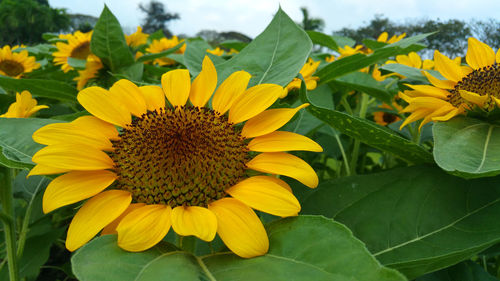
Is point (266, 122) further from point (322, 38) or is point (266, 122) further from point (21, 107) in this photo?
point (322, 38)

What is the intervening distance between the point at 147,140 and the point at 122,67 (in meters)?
0.85

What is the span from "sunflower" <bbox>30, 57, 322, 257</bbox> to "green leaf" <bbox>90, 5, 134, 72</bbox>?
68cm

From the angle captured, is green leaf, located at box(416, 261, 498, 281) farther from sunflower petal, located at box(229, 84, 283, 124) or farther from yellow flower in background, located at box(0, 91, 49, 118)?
A: yellow flower in background, located at box(0, 91, 49, 118)

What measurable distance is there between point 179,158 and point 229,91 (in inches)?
5.5

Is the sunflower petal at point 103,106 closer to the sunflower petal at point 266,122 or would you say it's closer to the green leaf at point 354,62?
the sunflower petal at point 266,122

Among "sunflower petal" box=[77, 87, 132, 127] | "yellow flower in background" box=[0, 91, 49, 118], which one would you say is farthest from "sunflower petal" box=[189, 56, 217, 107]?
"yellow flower in background" box=[0, 91, 49, 118]

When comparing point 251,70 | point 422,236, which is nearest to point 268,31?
point 251,70

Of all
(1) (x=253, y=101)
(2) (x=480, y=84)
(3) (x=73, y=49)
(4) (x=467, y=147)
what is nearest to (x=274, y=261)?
(1) (x=253, y=101)

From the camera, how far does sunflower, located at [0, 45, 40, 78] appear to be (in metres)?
2.00

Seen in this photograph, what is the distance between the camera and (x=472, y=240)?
0.53m

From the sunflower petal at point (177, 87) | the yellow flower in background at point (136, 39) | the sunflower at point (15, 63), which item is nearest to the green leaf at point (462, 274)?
the sunflower petal at point (177, 87)

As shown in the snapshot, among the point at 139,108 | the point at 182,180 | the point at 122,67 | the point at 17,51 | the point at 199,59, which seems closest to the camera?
the point at 182,180

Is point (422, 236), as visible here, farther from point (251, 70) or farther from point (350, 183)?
point (251, 70)

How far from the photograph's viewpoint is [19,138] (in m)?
0.60
